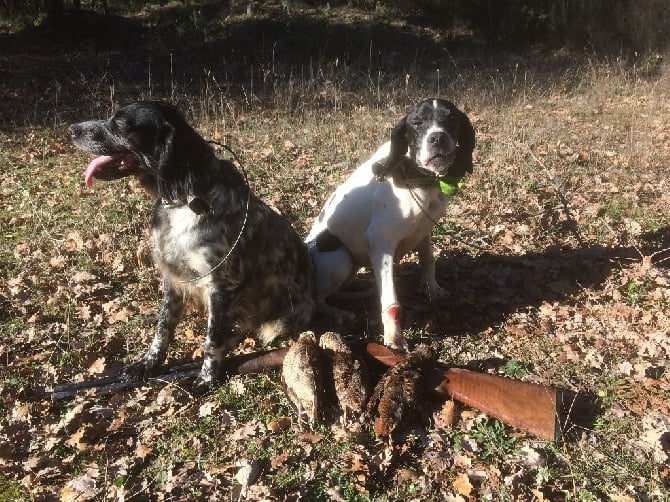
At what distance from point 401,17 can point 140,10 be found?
860 centimetres

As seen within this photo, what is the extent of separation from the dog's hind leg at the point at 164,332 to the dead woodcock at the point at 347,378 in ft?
3.72

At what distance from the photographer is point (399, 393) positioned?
10.7 feet

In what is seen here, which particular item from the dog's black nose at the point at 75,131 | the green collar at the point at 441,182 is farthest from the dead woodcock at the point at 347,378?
the dog's black nose at the point at 75,131

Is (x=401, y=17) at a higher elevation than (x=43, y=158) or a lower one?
higher

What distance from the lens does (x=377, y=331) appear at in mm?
4379

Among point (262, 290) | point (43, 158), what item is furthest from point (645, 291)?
point (43, 158)

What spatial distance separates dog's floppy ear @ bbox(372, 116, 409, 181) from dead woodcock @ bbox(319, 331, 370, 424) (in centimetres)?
128

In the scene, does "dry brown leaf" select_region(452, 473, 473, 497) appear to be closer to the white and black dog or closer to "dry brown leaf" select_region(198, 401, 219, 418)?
the white and black dog

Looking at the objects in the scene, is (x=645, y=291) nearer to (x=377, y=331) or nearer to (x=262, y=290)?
(x=377, y=331)

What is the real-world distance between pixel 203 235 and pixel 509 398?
6.55 feet

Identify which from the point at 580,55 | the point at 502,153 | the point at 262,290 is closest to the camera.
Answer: the point at 262,290

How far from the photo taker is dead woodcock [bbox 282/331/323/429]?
3.32 m

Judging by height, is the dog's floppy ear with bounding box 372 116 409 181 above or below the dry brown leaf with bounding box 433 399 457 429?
above

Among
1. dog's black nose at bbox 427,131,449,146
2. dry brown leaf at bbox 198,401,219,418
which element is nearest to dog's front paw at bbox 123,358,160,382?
dry brown leaf at bbox 198,401,219,418
